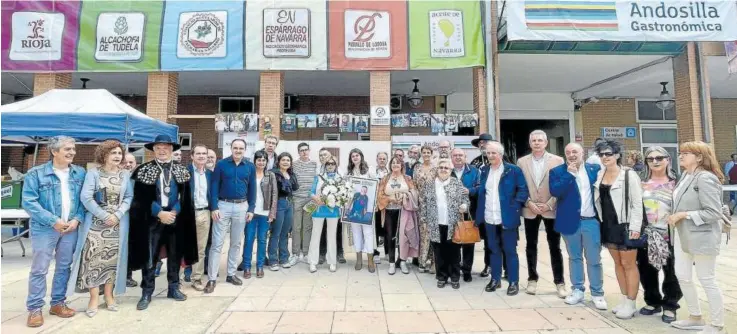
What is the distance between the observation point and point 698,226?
3.17m

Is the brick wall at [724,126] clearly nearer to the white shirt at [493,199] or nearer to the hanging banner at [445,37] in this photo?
the hanging banner at [445,37]

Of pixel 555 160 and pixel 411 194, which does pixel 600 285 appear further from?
pixel 411 194

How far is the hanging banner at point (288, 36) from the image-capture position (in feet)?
29.9

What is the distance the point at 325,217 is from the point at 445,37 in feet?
19.5

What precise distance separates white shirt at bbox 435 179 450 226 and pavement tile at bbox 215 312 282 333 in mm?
2174

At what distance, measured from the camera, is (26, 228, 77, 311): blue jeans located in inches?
136

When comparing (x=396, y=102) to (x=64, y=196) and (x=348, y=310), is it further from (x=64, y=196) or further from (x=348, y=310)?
(x=64, y=196)

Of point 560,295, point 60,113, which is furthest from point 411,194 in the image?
point 60,113

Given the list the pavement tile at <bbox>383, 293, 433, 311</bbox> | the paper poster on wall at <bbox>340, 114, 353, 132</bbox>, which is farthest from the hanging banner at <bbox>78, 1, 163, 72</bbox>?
the pavement tile at <bbox>383, 293, 433, 311</bbox>

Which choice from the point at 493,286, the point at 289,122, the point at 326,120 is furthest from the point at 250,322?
the point at 326,120

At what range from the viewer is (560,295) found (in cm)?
425

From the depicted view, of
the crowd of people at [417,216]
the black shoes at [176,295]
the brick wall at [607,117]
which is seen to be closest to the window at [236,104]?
the crowd of people at [417,216]

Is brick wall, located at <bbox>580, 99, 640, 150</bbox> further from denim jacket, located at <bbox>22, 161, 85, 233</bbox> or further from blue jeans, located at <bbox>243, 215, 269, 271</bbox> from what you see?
denim jacket, located at <bbox>22, 161, 85, 233</bbox>

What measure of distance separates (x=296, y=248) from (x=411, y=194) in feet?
7.02
